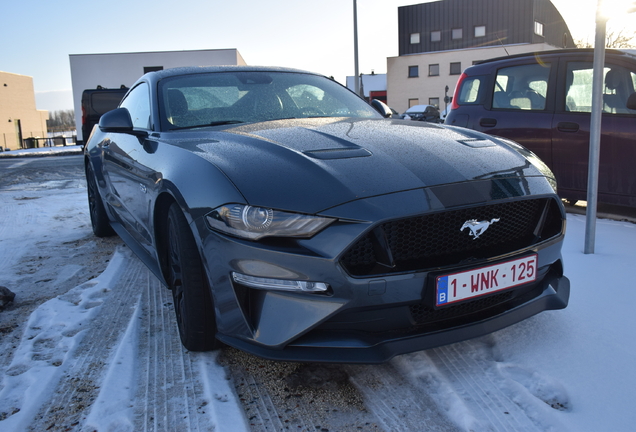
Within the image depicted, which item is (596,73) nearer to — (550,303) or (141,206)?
(550,303)

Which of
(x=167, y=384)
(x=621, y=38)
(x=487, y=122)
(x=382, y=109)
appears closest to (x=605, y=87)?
(x=487, y=122)

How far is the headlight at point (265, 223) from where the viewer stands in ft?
5.89

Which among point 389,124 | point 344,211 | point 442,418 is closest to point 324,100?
point 389,124

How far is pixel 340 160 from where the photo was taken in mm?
2086

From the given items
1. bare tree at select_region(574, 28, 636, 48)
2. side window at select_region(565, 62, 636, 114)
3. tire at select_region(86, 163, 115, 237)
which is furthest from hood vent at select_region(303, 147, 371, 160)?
bare tree at select_region(574, 28, 636, 48)

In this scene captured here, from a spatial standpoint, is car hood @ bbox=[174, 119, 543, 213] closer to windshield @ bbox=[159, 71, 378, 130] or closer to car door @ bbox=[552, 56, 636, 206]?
windshield @ bbox=[159, 71, 378, 130]

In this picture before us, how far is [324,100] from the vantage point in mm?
3414

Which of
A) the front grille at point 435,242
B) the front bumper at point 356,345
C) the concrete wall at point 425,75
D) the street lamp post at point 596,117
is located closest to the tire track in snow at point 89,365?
the front bumper at point 356,345

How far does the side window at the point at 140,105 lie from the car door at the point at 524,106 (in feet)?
12.2

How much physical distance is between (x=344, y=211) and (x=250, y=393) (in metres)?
0.83

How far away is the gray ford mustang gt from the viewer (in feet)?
5.89

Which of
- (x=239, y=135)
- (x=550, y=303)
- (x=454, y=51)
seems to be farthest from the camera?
(x=454, y=51)

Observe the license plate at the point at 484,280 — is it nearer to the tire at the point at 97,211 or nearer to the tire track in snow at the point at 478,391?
the tire track in snow at the point at 478,391

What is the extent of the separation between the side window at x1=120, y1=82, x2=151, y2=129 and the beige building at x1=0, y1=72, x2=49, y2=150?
47.8 m
